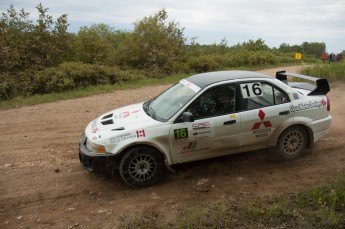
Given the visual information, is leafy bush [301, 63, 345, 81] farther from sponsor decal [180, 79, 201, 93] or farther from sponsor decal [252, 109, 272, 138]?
sponsor decal [180, 79, 201, 93]

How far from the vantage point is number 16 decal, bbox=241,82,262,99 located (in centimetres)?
618

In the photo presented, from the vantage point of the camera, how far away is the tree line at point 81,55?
555 inches

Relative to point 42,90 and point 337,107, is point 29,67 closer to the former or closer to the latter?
point 42,90

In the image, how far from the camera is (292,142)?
6.62 m

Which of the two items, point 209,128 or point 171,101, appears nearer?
point 209,128

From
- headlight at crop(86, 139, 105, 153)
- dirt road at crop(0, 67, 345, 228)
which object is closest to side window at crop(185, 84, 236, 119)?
dirt road at crop(0, 67, 345, 228)

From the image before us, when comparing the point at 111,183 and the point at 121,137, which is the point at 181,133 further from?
the point at 111,183

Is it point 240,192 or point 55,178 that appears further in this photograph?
point 55,178

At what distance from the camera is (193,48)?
24922 millimetres

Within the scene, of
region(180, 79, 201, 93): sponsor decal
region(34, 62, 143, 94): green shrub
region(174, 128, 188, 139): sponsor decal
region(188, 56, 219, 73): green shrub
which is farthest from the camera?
region(188, 56, 219, 73): green shrub

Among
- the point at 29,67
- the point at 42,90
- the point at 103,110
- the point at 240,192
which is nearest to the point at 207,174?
the point at 240,192

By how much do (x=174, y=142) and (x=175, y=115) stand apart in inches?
17.4

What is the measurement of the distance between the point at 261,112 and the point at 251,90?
425 mm

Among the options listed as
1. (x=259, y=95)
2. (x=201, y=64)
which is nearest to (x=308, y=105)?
(x=259, y=95)
